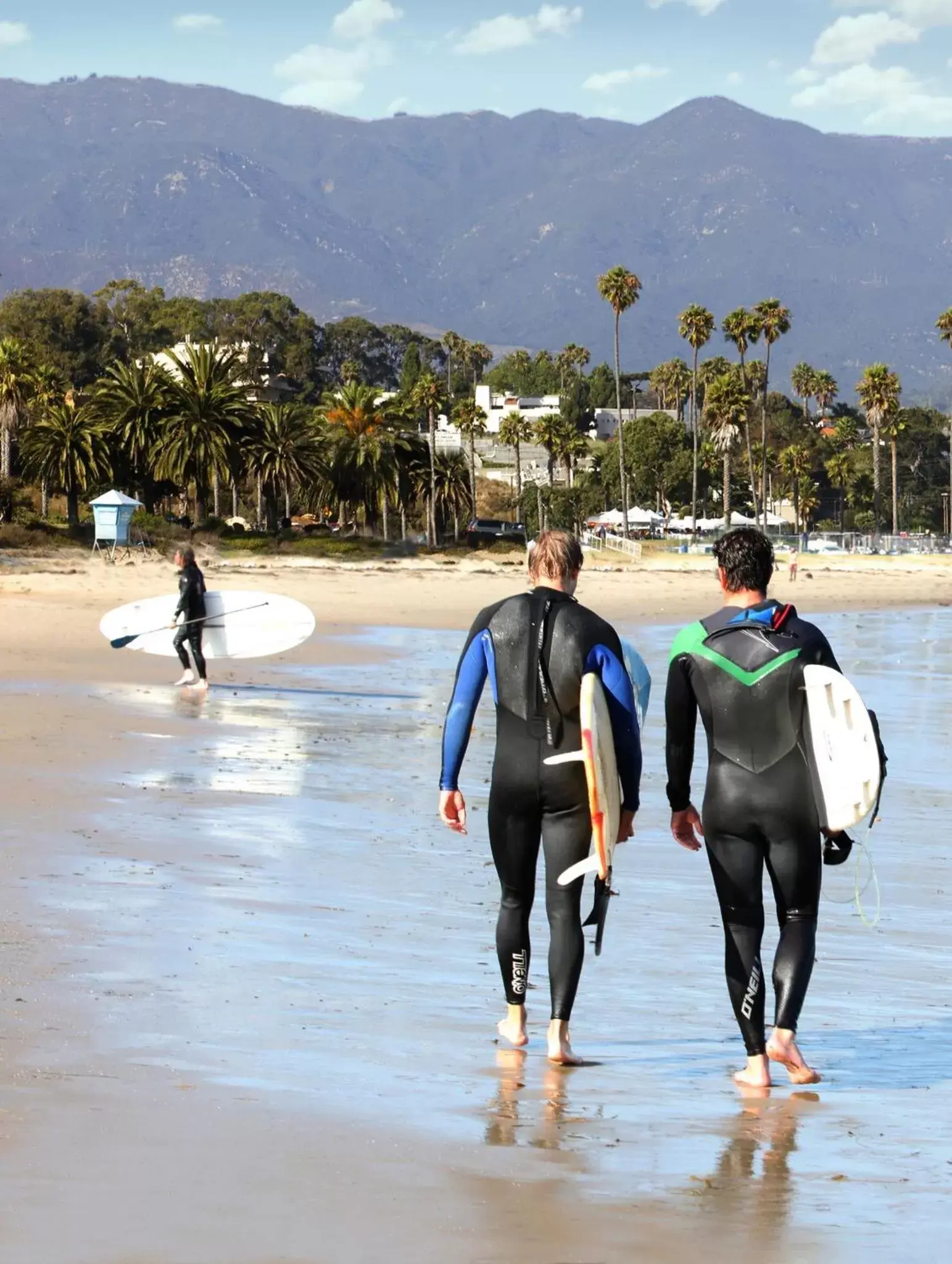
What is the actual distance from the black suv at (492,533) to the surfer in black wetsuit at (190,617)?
163ft

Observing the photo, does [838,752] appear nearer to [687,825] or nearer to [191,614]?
[687,825]

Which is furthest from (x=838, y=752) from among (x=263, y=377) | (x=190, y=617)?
(x=263, y=377)

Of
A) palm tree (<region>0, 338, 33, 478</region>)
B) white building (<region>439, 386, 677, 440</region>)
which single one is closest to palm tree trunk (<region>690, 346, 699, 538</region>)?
palm tree (<region>0, 338, 33, 478</region>)

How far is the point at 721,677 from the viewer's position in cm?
547

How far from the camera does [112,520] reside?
169ft

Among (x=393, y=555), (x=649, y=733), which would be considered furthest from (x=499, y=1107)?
(x=393, y=555)

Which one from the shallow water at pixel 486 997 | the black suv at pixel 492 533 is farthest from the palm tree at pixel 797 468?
the shallow water at pixel 486 997

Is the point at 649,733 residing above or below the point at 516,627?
below

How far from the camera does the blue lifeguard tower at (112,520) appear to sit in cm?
5097

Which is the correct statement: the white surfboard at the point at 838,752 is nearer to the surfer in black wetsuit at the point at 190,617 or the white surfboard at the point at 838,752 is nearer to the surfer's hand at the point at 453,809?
the surfer's hand at the point at 453,809

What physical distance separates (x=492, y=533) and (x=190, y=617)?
5695 centimetres

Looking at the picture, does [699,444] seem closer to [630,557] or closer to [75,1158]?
[630,557]

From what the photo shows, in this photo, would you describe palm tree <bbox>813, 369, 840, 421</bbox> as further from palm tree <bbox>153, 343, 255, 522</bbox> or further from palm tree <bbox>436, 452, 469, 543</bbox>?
palm tree <bbox>153, 343, 255, 522</bbox>

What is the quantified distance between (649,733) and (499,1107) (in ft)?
38.7
